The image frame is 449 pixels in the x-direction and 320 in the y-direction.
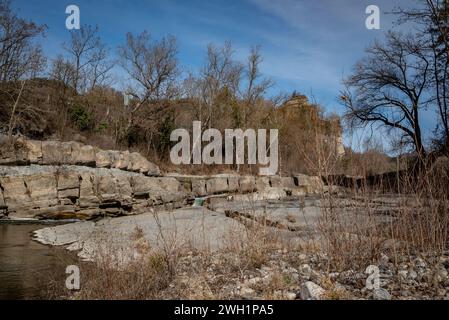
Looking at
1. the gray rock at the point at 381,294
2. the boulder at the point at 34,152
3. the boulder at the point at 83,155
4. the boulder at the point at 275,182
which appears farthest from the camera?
the boulder at the point at 275,182

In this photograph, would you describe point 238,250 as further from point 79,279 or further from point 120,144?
point 120,144

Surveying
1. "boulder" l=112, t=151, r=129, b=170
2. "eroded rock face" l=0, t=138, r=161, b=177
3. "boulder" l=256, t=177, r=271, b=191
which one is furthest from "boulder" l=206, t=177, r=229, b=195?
"boulder" l=112, t=151, r=129, b=170

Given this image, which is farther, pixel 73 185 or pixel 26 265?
pixel 73 185

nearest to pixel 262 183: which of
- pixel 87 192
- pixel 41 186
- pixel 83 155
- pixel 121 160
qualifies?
pixel 121 160

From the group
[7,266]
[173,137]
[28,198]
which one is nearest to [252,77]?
[173,137]

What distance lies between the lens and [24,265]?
282 inches

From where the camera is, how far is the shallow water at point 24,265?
17.7 ft

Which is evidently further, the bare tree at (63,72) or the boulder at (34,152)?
the bare tree at (63,72)

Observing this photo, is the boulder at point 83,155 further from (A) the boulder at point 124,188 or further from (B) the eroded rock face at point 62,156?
(A) the boulder at point 124,188

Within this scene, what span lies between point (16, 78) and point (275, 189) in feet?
59.1

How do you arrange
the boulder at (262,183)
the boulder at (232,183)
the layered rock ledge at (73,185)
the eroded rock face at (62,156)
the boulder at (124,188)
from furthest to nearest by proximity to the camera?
the boulder at (262,183) < the boulder at (232,183) < the boulder at (124,188) < the eroded rock face at (62,156) < the layered rock ledge at (73,185)

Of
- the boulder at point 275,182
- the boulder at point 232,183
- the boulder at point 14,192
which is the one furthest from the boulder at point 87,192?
the boulder at point 275,182

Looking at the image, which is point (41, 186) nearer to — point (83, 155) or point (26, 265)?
point (83, 155)
